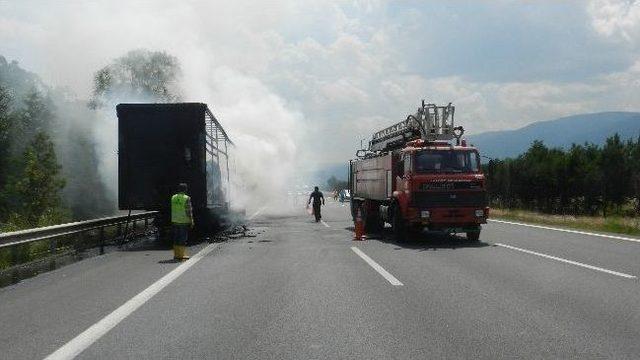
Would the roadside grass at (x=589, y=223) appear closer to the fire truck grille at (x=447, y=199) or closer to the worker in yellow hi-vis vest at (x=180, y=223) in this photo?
the fire truck grille at (x=447, y=199)

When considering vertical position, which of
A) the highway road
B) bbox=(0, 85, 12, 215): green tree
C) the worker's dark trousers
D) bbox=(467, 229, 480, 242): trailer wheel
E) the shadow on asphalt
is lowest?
the highway road

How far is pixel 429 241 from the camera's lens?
17656mm

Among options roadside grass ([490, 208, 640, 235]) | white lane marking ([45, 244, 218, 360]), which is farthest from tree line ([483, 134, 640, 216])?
white lane marking ([45, 244, 218, 360])

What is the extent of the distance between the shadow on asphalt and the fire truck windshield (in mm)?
1870

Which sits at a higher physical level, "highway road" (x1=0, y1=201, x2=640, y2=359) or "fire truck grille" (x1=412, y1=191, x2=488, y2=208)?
"fire truck grille" (x1=412, y1=191, x2=488, y2=208)

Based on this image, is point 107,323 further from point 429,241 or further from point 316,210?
point 316,210

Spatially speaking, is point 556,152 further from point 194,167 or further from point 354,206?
point 194,167

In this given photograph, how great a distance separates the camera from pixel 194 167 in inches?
694

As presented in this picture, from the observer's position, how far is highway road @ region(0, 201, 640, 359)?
5.71 m

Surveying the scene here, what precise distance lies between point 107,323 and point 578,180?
204ft

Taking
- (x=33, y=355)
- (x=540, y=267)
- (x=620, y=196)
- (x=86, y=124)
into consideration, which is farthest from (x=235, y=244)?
(x=86, y=124)

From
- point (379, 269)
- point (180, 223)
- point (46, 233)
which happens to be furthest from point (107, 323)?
point (180, 223)

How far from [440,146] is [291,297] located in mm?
10133

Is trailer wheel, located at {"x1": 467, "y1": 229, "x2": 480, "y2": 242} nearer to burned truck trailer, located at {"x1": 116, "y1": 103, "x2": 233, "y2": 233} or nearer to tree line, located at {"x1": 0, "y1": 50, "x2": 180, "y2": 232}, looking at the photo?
burned truck trailer, located at {"x1": 116, "y1": 103, "x2": 233, "y2": 233}
